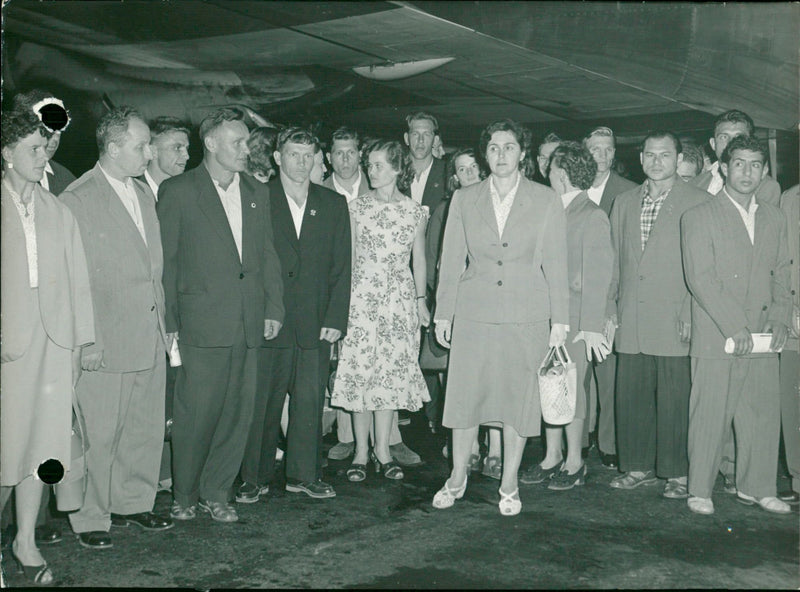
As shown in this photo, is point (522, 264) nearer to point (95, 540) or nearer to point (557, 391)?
point (557, 391)

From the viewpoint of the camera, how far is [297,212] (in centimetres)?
381

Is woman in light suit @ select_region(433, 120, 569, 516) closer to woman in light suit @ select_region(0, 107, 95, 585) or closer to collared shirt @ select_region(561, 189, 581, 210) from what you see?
collared shirt @ select_region(561, 189, 581, 210)

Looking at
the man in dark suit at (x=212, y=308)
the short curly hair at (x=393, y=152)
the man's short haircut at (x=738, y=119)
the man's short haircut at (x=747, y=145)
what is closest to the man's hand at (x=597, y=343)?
the man's short haircut at (x=747, y=145)

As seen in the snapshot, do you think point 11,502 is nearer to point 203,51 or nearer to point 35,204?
point 35,204

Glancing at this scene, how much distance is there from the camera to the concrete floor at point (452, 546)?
9.00 ft

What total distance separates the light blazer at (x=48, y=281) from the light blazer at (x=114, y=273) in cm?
21

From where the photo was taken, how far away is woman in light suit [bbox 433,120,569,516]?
11.5 feet

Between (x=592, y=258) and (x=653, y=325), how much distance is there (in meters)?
0.47

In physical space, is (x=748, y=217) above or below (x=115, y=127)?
below

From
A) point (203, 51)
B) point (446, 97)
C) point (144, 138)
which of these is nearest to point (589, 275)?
point (144, 138)

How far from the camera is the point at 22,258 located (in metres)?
2.62

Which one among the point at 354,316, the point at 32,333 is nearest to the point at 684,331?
the point at 354,316

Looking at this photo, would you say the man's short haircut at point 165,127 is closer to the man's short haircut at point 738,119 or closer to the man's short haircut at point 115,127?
the man's short haircut at point 115,127

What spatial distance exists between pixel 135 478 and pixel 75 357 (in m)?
0.74
